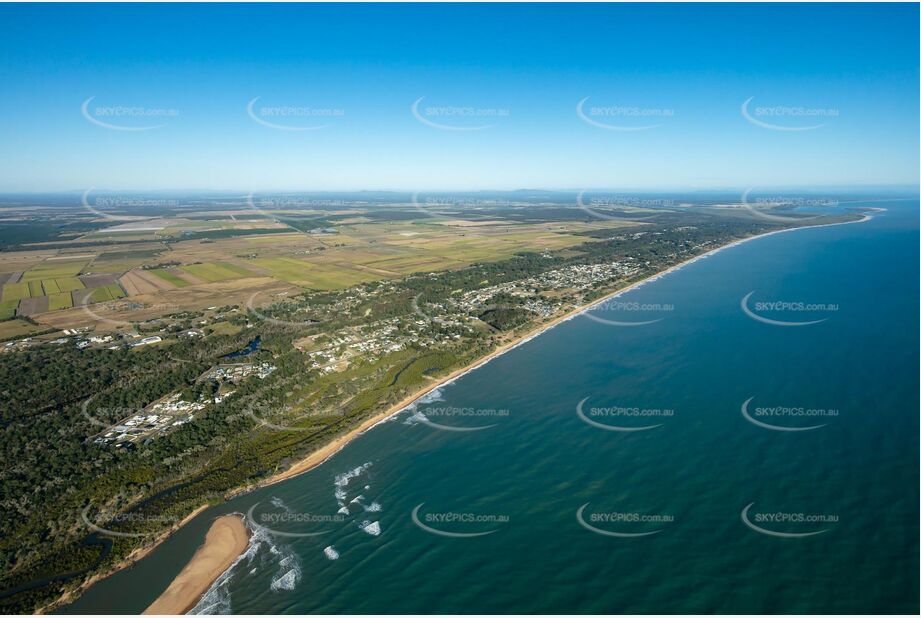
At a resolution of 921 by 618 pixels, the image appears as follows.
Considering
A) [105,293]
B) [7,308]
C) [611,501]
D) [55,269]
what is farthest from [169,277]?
[611,501]

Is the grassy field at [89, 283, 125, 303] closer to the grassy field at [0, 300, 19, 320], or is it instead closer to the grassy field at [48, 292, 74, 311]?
the grassy field at [48, 292, 74, 311]

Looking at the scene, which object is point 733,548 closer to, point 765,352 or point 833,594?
point 833,594

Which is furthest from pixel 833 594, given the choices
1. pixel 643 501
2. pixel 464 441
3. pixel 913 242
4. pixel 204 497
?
pixel 913 242

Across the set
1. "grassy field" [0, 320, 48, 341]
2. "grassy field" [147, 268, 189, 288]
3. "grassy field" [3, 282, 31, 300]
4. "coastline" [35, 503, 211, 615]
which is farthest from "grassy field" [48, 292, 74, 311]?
"coastline" [35, 503, 211, 615]

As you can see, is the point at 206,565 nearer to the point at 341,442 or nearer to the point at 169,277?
the point at 341,442

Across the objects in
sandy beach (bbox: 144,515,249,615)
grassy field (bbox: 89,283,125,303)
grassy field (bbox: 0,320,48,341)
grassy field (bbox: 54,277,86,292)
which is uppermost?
grassy field (bbox: 54,277,86,292)

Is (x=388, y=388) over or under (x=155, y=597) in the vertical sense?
over

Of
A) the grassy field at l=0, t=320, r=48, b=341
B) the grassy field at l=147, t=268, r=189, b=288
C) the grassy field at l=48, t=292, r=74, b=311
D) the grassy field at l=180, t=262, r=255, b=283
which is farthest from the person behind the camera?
the grassy field at l=180, t=262, r=255, b=283
